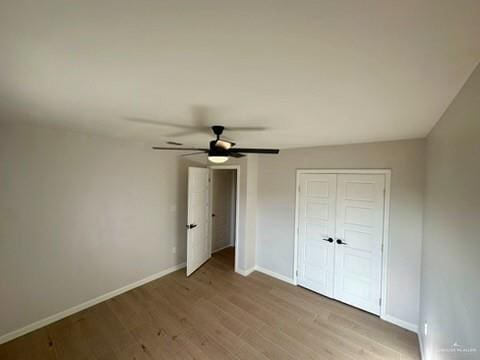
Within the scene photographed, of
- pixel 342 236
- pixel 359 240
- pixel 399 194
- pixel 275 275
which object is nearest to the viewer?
pixel 399 194

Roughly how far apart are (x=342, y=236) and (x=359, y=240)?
0.74 feet

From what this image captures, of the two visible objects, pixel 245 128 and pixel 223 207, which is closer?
pixel 245 128

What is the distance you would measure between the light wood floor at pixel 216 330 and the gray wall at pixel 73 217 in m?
0.37

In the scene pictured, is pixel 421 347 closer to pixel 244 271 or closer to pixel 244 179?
pixel 244 271

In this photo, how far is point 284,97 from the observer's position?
136 centimetres

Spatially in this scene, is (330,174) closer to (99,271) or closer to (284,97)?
(284,97)

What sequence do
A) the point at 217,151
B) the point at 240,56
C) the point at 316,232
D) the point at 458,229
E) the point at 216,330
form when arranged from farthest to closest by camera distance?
the point at 316,232, the point at 216,330, the point at 217,151, the point at 458,229, the point at 240,56

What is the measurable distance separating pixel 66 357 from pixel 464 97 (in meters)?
3.88

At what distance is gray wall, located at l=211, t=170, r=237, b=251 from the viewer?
5.21 metres

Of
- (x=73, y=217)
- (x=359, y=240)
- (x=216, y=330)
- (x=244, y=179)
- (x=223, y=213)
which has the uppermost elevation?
(x=244, y=179)

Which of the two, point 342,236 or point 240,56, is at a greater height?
point 240,56

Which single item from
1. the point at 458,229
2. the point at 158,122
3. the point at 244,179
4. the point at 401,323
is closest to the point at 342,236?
the point at 401,323

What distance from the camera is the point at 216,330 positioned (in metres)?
2.53

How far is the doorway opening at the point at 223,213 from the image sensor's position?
5109mm
